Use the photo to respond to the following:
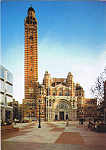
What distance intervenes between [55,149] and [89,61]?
493cm

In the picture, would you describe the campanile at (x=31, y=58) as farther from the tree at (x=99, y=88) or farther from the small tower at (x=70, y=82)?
the tree at (x=99, y=88)

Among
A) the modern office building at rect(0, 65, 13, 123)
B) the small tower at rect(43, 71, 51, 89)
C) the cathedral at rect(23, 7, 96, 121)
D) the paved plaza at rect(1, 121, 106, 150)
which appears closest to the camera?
the paved plaza at rect(1, 121, 106, 150)

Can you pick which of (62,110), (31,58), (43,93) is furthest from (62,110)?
(31,58)

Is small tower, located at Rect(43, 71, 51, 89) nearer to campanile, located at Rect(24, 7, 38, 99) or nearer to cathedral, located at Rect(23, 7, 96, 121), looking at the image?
cathedral, located at Rect(23, 7, 96, 121)

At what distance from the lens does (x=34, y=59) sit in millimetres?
36625

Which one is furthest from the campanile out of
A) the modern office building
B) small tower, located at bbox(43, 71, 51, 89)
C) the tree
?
the tree

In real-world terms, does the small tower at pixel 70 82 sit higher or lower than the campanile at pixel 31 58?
lower

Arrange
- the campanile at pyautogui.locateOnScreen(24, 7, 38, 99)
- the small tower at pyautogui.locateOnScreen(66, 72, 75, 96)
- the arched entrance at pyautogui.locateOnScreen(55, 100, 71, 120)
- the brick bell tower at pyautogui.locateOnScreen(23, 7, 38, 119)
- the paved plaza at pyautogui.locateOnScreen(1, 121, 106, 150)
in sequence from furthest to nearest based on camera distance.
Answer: the small tower at pyautogui.locateOnScreen(66, 72, 75, 96), the arched entrance at pyautogui.locateOnScreen(55, 100, 71, 120), the campanile at pyautogui.locateOnScreen(24, 7, 38, 99), the brick bell tower at pyautogui.locateOnScreen(23, 7, 38, 119), the paved plaza at pyautogui.locateOnScreen(1, 121, 106, 150)

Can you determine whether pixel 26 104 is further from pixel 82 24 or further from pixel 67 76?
pixel 82 24

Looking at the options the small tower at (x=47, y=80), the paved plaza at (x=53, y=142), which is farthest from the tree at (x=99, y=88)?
the small tower at (x=47, y=80)

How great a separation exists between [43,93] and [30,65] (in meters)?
6.49

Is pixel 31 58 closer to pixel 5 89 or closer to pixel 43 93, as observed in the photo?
pixel 43 93

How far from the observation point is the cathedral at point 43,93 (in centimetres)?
3500

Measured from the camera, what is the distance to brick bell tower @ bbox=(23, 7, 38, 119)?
114ft
